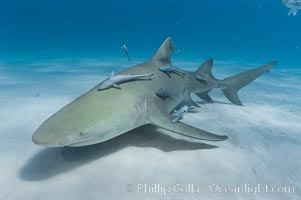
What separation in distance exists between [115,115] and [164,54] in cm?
255

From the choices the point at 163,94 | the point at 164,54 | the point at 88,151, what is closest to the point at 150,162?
the point at 88,151

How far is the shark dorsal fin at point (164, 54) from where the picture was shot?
5156 millimetres

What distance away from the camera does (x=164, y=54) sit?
17.5 feet

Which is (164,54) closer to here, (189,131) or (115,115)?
(189,131)

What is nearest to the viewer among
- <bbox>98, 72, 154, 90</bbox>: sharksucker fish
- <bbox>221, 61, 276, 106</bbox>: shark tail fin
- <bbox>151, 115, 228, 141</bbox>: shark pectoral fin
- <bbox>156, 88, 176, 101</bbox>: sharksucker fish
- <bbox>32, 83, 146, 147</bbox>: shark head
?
<bbox>32, 83, 146, 147</bbox>: shark head

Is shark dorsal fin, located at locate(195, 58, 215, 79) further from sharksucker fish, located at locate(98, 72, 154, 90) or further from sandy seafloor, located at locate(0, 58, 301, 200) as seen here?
sharksucker fish, located at locate(98, 72, 154, 90)

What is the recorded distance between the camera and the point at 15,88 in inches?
296

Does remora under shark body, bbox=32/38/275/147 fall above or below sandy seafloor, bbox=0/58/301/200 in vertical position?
above

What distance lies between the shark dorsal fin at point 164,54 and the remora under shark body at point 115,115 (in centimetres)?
14

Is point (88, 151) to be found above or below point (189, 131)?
below

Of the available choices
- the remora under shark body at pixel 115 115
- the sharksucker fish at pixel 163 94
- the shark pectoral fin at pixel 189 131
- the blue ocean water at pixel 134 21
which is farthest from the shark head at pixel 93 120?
the blue ocean water at pixel 134 21

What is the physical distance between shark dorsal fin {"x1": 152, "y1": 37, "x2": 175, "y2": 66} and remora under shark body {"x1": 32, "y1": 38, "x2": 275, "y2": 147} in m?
0.14

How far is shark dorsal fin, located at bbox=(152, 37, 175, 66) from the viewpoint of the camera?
16.9ft

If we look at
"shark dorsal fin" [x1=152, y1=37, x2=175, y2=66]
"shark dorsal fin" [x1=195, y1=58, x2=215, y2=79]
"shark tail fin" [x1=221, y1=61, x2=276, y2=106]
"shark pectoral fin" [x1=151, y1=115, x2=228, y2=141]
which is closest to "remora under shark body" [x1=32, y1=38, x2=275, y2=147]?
"shark pectoral fin" [x1=151, y1=115, x2=228, y2=141]
